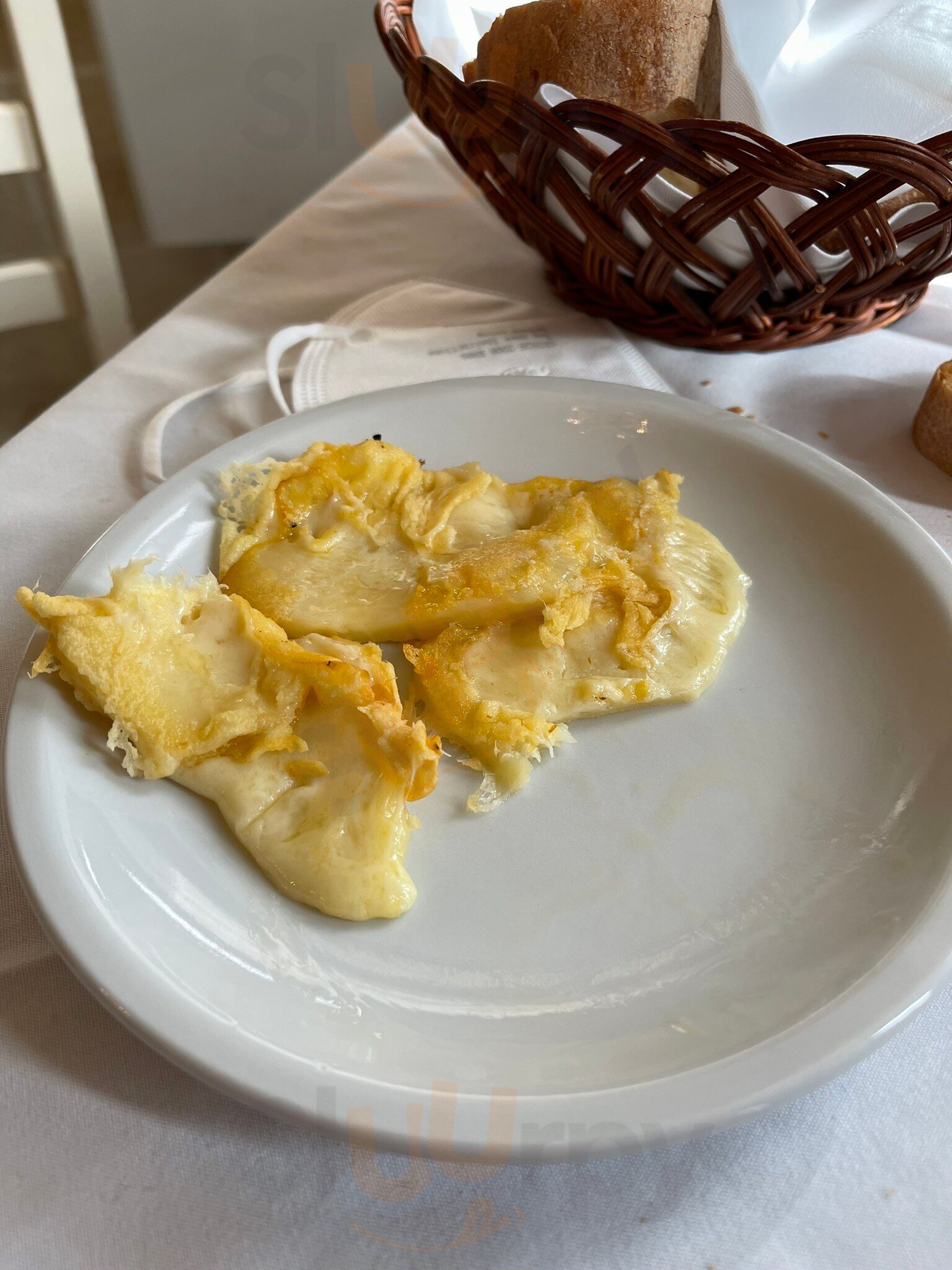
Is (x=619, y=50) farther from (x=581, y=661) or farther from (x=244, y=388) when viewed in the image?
(x=581, y=661)

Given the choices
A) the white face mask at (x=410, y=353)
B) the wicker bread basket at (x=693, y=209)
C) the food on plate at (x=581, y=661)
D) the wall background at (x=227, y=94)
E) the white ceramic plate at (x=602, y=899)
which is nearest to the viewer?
the white ceramic plate at (x=602, y=899)

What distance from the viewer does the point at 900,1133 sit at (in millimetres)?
578

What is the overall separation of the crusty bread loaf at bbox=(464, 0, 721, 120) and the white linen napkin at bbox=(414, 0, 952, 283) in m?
0.04

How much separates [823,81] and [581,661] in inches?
28.5

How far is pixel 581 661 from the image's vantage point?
81 cm

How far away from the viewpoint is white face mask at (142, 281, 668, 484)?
113cm

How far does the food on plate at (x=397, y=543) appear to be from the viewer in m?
0.82

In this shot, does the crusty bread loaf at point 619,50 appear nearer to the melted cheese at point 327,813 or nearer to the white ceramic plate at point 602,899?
the white ceramic plate at point 602,899

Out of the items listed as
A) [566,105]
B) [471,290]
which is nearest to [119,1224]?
[566,105]

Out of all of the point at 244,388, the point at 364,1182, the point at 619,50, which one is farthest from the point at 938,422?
the point at 364,1182

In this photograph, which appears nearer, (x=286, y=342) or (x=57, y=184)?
(x=286, y=342)

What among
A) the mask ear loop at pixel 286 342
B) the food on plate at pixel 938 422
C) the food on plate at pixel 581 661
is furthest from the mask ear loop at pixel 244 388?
the food on plate at pixel 938 422

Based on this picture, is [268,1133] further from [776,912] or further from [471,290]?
[471,290]

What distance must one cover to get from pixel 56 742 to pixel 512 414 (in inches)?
22.2
